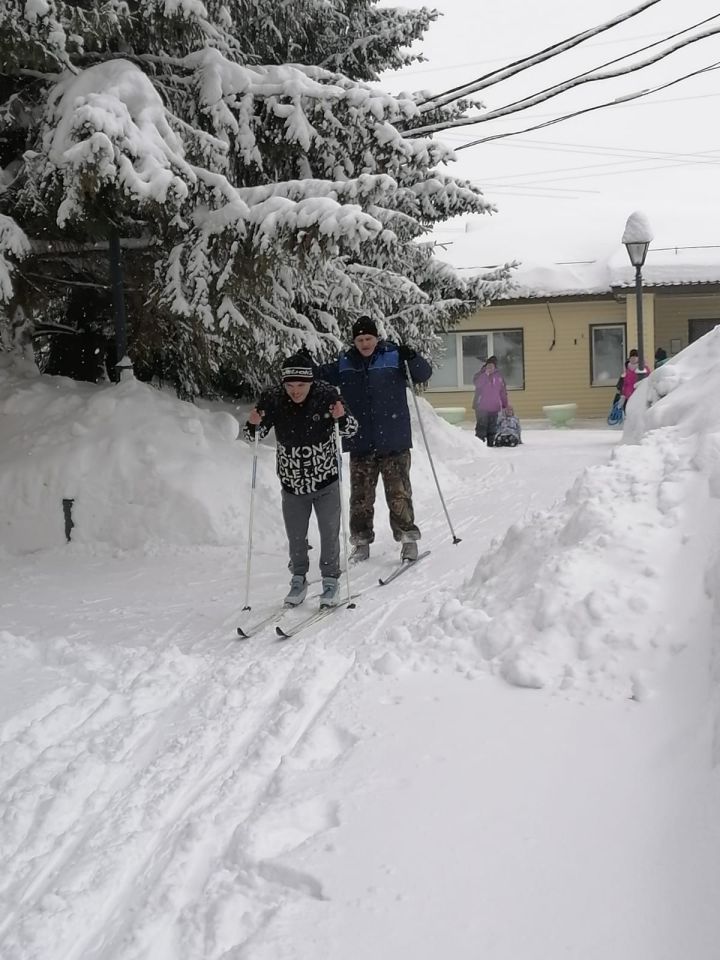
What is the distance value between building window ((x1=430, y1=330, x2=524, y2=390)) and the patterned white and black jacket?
707 inches

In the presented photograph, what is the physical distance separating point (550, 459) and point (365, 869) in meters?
11.4

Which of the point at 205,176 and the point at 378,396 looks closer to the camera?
the point at 378,396

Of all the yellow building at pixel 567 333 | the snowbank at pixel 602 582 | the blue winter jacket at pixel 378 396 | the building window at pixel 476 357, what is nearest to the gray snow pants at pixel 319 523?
the blue winter jacket at pixel 378 396

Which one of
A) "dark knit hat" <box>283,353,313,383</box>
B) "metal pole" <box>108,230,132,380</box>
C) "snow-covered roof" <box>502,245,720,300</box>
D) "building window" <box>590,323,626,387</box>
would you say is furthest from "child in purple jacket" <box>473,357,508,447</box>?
"dark knit hat" <box>283,353,313,383</box>

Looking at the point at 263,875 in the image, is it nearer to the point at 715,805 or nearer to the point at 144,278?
the point at 715,805

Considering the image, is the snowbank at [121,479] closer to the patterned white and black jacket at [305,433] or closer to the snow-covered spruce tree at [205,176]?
the snow-covered spruce tree at [205,176]

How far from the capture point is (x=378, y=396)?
7156mm

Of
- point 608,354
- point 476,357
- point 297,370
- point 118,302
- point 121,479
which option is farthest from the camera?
point 476,357

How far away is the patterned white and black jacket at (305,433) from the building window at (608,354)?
18.4 metres

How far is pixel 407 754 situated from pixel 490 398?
13.8 meters

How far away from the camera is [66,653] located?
553cm

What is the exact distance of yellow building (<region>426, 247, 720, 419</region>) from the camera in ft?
75.1

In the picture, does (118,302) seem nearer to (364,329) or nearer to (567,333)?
(364,329)

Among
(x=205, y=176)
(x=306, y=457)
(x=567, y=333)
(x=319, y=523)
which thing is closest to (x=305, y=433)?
(x=306, y=457)
